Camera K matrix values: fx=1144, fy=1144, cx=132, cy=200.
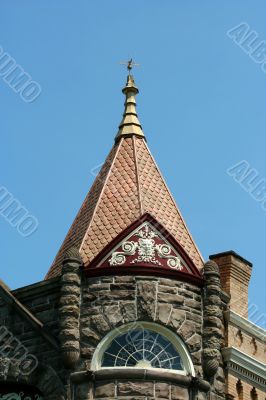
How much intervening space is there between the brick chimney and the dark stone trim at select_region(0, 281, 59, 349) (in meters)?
4.64

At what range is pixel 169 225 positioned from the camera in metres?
25.3

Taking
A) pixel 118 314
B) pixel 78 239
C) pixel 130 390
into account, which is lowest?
pixel 130 390

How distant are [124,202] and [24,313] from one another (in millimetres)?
3363

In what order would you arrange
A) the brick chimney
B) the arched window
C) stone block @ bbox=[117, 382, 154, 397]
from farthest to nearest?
the brick chimney
the arched window
stone block @ bbox=[117, 382, 154, 397]

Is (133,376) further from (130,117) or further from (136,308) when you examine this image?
(130,117)

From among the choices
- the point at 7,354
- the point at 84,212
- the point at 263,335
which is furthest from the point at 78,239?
the point at 263,335

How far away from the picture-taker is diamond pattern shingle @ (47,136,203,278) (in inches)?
980

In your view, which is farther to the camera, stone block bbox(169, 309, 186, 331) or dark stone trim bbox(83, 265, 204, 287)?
dark stone trim bbox(83, 265, 204, 287)

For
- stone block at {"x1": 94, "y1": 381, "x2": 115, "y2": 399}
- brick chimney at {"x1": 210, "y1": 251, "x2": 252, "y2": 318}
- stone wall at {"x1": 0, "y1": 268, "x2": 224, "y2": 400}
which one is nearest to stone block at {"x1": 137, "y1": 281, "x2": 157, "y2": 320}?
stone wall at {"x1": 0, "y1": 268, "x2": 224, "y2": 400}

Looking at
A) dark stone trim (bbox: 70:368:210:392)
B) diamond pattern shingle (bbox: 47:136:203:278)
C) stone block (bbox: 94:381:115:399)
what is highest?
diamond pattern shingle (bbox: 47:136:203:278)

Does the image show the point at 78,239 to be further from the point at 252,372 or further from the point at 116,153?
the point at 252,372

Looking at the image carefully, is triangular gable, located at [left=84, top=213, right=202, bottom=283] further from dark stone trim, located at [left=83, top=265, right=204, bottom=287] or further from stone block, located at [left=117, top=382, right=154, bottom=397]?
stone block, located at [left=117, top=382, right=154, bottom=397]

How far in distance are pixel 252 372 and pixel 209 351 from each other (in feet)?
6.45

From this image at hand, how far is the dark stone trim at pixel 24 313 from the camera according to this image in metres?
23.7
